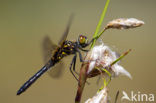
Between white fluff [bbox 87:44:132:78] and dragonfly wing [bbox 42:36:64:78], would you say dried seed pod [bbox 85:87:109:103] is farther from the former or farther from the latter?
dragonfly wing [bbox 42:36:64:78]

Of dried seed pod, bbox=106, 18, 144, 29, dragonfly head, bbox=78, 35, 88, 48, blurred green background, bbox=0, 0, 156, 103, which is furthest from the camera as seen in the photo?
blurred green background, bbox=0, 0, 156, 103

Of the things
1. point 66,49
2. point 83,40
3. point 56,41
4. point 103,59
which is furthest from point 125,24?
point 56,41

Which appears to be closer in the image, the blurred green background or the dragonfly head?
the dragonfly head

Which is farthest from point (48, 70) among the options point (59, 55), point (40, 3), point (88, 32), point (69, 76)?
point (40, 3)

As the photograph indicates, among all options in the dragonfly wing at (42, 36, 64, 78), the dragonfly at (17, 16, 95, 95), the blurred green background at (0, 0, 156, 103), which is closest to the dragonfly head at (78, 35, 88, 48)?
the dragonfly at (17, 16, 95, 95)

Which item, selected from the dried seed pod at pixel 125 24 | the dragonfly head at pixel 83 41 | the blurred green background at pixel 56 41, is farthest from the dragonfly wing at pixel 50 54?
the blurred green background at pixel 56 41

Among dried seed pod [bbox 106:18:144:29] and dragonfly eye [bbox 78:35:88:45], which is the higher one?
dried seed pod [bbox 106:18:144:29]
